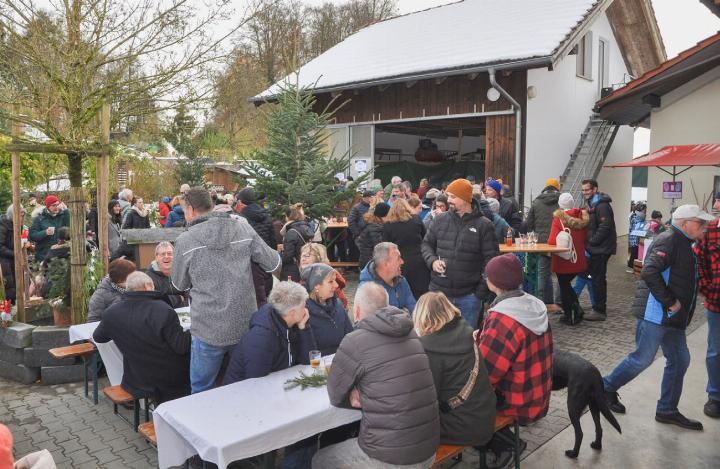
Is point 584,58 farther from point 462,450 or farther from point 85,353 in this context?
point 85,353

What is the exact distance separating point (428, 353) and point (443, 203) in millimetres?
4660

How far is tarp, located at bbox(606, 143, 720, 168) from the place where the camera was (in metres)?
9.21

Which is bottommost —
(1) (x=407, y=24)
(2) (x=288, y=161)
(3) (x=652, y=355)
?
(3) (x=652, y=355)

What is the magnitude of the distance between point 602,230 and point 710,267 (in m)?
3.10

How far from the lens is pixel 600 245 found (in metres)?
8.23

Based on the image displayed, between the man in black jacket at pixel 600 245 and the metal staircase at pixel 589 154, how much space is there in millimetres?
7060

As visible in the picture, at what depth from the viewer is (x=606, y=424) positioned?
4.98 meters

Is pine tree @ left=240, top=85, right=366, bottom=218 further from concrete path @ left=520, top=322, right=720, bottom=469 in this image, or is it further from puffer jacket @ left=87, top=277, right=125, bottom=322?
concrete path @ left=520, top=322, right=720, bottom=469

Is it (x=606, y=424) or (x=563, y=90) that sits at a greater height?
(x=563, y=90)

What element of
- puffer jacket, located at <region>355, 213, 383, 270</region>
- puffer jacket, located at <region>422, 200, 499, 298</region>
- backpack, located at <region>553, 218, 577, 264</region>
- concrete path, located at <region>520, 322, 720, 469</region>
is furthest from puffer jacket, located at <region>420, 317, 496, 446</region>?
puffer jacket, located at <region>355, 213, 383, 270</region>

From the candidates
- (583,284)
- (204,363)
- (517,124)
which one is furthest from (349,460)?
(517,124)

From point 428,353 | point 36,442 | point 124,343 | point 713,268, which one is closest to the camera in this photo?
point 428,353

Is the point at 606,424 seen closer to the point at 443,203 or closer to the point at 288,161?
the point at 443,203

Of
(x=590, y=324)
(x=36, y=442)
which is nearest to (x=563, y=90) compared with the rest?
(x=590, y=324)
